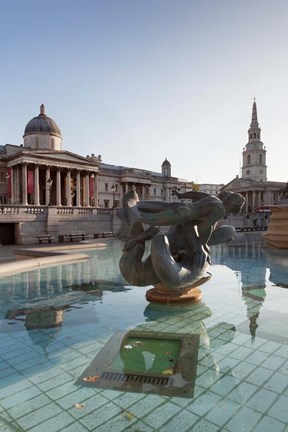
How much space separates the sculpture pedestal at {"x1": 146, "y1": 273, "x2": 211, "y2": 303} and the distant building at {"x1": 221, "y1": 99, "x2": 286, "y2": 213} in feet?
285

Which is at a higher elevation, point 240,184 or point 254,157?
point 254,157

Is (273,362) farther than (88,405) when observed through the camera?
Yes

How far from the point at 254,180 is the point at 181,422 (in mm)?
104819

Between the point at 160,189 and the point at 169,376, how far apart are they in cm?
8303

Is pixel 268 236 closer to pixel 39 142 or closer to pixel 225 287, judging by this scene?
pixel 225 287

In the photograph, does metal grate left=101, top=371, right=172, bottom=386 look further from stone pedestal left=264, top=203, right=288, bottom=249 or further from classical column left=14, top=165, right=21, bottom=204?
classical column left=14, top=165, right=21, bottom=204

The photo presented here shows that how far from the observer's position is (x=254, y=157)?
107m

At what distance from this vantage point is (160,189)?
284 ft

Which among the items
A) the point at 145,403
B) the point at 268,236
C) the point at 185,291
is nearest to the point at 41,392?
the point at 145,403

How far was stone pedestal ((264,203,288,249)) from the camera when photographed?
784 inches

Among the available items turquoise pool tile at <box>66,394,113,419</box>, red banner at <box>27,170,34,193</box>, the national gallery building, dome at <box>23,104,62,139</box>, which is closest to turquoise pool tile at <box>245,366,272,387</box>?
turquoise pool tile at <box>66,394,113,419</box>

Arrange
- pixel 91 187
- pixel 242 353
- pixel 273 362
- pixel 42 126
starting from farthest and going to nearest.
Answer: pixel 91 187 < pixel 42 126 < pixel 242 353 < pixel 273 362

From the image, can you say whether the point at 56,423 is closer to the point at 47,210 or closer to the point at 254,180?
the point at 47,210

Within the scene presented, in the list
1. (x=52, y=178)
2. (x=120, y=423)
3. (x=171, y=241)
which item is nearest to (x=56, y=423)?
(x=120, y=423)
